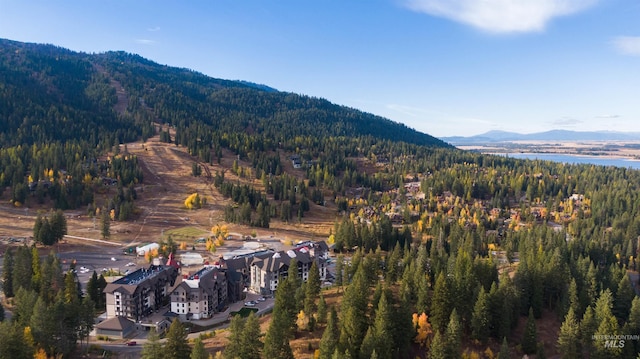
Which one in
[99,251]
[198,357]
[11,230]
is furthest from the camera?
[11,230]

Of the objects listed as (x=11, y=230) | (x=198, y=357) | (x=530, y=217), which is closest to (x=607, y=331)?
(x=198, y=357)

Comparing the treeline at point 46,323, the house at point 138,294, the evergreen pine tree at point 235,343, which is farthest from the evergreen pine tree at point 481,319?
the treeline at point 46,323

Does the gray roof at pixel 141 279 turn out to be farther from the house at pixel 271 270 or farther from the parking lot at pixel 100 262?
the parking lot at pixel 100 262

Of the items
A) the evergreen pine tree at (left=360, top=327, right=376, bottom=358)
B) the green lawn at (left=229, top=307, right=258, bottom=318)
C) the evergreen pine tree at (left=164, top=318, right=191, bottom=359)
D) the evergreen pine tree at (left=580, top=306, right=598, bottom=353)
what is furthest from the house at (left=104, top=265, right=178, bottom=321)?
the evergreen pine tree at (left=580, top=306, right=598, bottom=353)

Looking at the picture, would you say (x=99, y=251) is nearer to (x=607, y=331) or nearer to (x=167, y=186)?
(x=167, y=186)

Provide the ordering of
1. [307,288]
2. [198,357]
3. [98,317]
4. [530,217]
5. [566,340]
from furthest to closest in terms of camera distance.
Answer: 1. [530,217]
2. [98,317]
3. [307,288]
4. [566,340]
5. [198,357]
